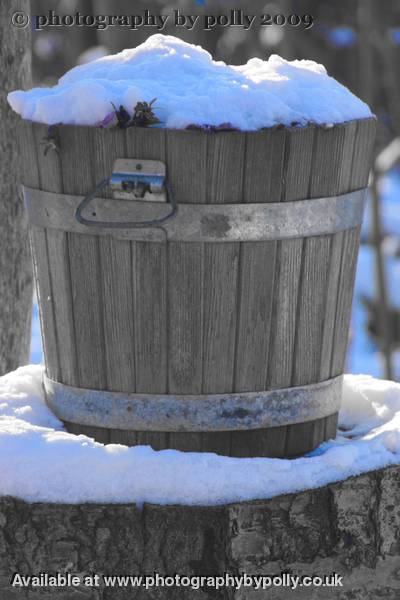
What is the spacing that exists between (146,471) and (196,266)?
1.68 ft

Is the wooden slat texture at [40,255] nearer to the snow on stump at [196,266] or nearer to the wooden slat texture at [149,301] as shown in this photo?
the snow on stump at [196,266]

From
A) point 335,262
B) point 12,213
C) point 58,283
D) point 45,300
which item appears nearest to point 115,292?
point 58,283

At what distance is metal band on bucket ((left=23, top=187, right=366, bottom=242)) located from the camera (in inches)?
90.2

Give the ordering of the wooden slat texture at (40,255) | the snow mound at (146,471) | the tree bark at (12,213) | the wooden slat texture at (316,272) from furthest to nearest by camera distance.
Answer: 1. the tree bark at (12,213)
2. the wooden slat texture at (40,255)
3. the wooden slat texture at (316,272)
4. the snow mound at (146,471)

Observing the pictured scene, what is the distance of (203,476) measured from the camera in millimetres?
2221

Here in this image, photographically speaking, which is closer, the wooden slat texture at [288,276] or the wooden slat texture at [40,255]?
the wooden slat texture at [288,276]

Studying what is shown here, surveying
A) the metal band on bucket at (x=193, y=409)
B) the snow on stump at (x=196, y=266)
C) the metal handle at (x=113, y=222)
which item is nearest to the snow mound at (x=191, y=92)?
the snow on stump at (x=196, y=266)

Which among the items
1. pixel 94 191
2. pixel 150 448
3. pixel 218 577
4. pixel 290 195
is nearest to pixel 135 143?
pixel 94 191

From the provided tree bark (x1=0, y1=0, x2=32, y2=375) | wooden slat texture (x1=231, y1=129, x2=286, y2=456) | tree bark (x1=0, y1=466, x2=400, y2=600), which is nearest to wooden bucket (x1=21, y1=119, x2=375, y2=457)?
wooden slat texture (x1=231, y1=129, x2=286, y2=456)

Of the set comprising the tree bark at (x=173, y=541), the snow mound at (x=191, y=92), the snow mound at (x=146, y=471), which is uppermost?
the snow mound at (x=191, y=92)

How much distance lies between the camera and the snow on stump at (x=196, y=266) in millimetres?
2277

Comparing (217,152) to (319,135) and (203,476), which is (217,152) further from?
(203,476)

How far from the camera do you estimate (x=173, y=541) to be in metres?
2.22

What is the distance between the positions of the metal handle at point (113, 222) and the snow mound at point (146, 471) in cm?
53
